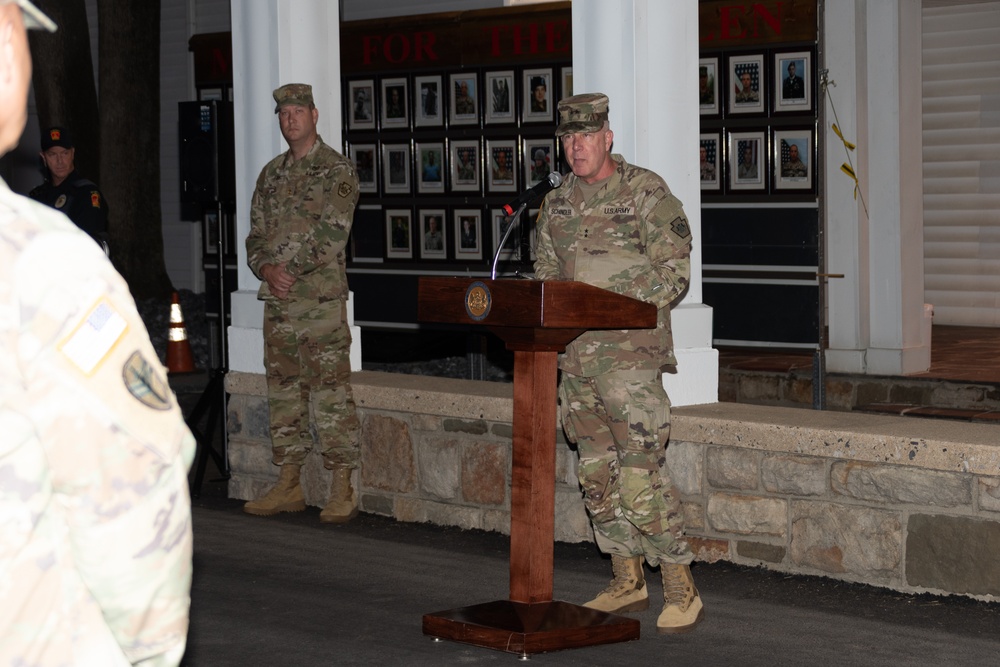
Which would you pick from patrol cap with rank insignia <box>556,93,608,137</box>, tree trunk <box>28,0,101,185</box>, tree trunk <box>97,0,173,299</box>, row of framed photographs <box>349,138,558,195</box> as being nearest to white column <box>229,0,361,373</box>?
row of framed photographs <box>349,138,558,195</box>

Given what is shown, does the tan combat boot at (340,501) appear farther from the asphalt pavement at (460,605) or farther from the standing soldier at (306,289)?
the asphalt pavement at (460,605)

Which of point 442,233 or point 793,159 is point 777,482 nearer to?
point 793,159

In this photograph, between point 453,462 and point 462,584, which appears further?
point 453,462

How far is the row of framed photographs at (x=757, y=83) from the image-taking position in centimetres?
947

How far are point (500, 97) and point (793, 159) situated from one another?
2.33 meters

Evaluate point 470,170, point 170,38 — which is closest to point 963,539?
point 470,170

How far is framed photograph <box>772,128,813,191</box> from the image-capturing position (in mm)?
9523

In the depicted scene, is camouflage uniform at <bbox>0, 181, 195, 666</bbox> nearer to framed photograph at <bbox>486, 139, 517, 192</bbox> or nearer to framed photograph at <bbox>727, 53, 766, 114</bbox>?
framed photograph at <bbox>727, 53, 766, 114</bbox>

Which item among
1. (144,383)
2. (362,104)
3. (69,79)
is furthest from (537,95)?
(144,383)

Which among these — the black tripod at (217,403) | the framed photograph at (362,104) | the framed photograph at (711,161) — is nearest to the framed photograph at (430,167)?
the framed photograph at (362,104)

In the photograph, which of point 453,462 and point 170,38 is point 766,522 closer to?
point 453,462

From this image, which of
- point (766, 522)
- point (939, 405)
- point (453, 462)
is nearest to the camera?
point (766, 522)

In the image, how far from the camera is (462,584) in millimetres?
5848

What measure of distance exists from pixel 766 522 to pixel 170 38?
42.0 ft
